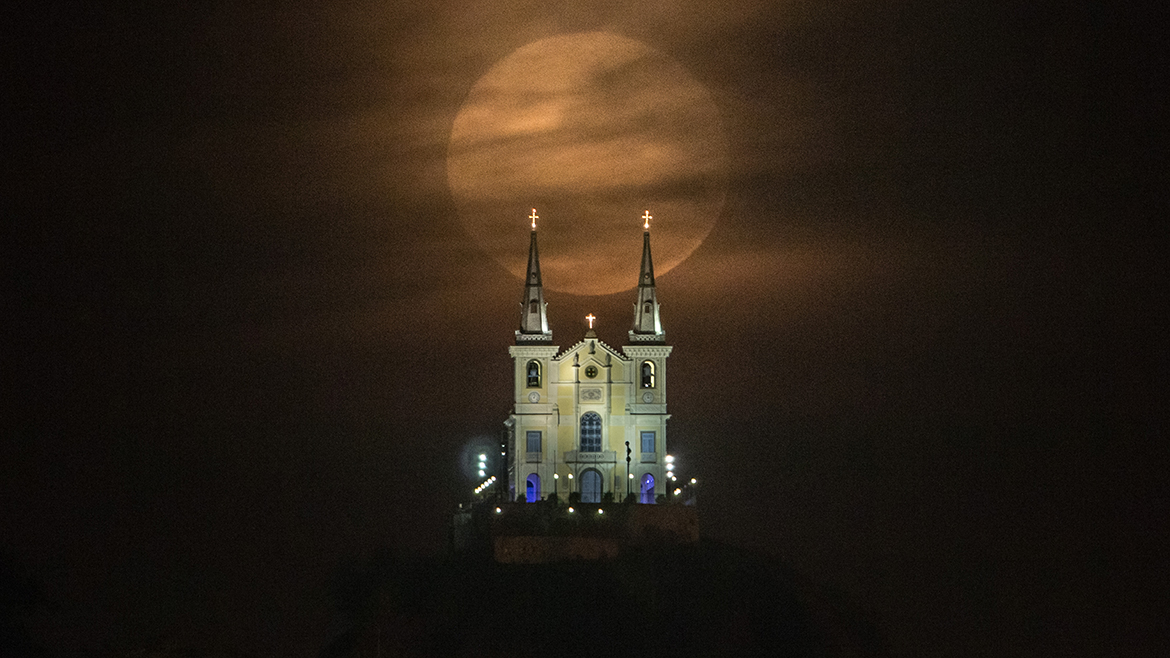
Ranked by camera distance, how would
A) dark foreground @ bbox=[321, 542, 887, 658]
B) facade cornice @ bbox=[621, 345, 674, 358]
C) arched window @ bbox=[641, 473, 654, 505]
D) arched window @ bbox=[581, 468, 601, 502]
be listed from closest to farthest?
dark foreground @ bbox=[321, 542, 887, 658] → arched window @ bbox=[581, 468, 601, 502] → arched window @ bbox=[641, 473, 654, 505] → facade cornice @ bbox=[621, 345, 674, 358]

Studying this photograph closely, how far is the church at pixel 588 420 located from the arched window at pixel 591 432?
0.13 ft

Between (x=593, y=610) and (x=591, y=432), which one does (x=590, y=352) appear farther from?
(x=593, y=610)

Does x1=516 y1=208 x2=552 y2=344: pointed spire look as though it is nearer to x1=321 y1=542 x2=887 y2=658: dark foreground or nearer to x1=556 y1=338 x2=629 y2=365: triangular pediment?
x1=556 y1=338 x2=629 y2=365: triangular pediment

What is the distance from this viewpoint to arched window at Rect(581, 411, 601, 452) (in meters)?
68.7

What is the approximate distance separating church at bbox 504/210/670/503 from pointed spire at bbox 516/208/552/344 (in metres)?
0.14

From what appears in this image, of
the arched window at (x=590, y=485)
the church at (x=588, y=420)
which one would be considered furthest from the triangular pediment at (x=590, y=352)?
the arched window at (x=590, y=485)

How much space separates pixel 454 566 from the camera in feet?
212

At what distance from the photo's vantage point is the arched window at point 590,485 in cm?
6844

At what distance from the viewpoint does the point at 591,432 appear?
68.7 metres

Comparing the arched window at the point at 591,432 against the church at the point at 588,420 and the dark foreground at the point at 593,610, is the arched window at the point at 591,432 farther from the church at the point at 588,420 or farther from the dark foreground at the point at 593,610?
the dark foreground at the point at 593,610

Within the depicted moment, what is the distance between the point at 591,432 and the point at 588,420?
0.47m

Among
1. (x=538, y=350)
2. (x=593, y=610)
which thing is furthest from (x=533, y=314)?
(x=593, y=610)

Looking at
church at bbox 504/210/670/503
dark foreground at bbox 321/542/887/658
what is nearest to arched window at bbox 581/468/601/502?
church at bbox 504/210/670/503

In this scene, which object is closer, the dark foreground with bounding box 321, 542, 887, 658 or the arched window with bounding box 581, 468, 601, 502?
the dark foreground with bounding box 321, 542, 887, 658
